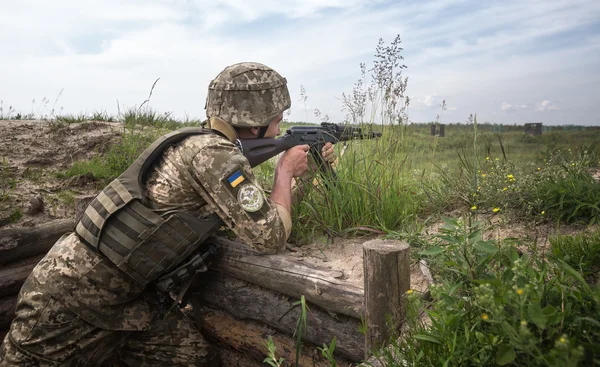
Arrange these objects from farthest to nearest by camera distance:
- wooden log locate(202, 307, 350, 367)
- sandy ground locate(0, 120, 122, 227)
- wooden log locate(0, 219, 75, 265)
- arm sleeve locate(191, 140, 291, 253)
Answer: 1. sandy ground locate(0, 120, 122, 227)
2. wooden log locate(0, 219, 75, 265)
3. wooden log locate(202, 307, 350, 367)
4. arm sleeve locate(191, 140, 291, 253)

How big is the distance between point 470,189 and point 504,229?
27.8 inches

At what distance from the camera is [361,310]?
2.75 m

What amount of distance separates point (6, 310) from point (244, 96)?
2.97 meters

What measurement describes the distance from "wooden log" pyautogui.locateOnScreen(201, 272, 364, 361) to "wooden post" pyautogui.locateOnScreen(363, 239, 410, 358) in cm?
35

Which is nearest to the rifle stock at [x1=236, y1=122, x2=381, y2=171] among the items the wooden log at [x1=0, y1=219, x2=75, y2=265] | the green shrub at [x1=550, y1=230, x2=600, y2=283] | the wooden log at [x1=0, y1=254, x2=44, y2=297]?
the green shrub at [x1=550, y1=230, x2=600, y2=283]

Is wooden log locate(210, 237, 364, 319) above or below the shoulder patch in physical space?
below

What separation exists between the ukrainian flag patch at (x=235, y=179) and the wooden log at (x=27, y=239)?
2490 mm

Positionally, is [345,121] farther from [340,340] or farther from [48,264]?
[48,264]

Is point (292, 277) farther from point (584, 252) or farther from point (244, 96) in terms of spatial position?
point (584, 252)

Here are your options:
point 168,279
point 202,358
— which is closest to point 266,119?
point 168,279

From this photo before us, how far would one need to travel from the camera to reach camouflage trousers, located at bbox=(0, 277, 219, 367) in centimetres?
306

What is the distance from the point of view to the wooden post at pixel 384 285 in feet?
8.23

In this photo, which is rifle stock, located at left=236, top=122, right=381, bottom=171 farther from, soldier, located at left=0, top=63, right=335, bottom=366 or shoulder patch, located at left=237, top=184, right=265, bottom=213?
shoulder patch, located at left=237, top=184, right=265, bottom=213

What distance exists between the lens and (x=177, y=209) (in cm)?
312
